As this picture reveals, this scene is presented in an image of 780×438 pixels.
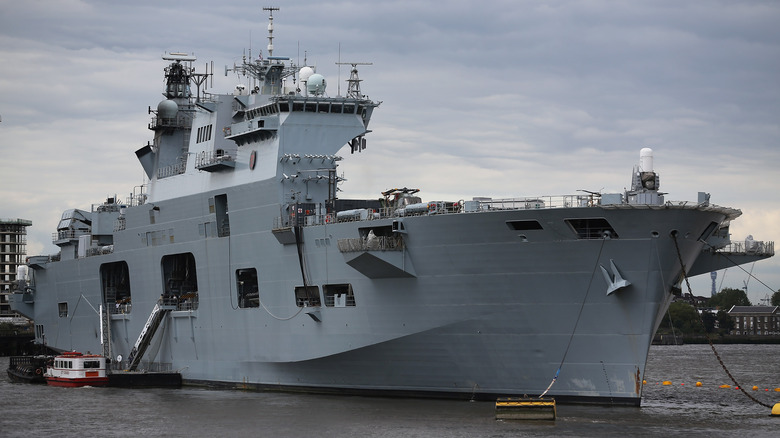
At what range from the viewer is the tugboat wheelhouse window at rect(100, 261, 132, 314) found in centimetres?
4484

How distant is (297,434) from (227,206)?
12568mm

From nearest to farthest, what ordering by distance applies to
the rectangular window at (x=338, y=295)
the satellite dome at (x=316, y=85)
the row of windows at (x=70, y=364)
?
1. the rectangular window at (x=338, y=295)
2. the satellite dome at (x=316, y=85)
3. the row of windows at (x=70, y=364)

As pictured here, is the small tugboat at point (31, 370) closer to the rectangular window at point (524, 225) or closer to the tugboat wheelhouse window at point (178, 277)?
the tugboat wheelhouse window at point (178, 277)

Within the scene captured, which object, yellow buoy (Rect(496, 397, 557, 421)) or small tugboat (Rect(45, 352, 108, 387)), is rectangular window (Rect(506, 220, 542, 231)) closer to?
yellow buoy (Rect(496, 397, 557, 421))

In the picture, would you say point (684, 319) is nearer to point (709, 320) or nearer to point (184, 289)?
point (709, 320)

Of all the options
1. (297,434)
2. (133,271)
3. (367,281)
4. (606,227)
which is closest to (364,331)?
(367,281)

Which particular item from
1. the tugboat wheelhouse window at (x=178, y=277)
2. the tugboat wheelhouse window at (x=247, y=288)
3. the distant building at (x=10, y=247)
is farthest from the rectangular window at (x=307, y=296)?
the distant building at (x=10, y=247)

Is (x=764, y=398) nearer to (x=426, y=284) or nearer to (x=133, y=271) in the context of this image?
(x=426, y=284)

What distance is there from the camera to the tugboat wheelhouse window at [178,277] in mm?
39781

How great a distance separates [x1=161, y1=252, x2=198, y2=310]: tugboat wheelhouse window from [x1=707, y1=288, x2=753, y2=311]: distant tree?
103 meters

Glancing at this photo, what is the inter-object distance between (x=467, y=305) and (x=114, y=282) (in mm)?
22071

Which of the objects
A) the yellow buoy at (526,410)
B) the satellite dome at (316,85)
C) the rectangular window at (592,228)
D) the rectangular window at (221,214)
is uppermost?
the satellite dome at (316,85)

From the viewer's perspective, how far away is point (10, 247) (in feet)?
359

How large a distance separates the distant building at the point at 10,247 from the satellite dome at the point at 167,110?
236 ft
